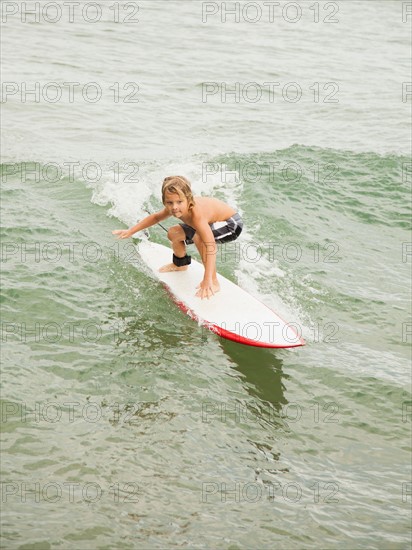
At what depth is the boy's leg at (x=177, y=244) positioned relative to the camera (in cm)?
827

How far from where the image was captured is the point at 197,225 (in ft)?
25.3

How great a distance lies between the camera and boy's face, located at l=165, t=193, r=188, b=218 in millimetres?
7328

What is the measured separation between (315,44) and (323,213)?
1291 cm

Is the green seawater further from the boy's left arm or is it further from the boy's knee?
the boy's knee

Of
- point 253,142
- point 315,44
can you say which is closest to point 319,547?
point 253,142

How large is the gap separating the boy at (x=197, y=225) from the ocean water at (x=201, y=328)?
491 mm

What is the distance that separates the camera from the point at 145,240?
944 centimetres

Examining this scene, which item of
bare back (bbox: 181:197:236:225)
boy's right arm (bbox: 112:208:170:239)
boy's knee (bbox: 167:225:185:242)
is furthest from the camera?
boy's knee (bbox: 167:225:185:242)

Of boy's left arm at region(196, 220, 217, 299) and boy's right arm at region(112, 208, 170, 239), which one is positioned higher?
boy's right arm at region(112, 208, 170, 239)

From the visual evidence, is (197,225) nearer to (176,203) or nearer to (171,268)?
(176,203)

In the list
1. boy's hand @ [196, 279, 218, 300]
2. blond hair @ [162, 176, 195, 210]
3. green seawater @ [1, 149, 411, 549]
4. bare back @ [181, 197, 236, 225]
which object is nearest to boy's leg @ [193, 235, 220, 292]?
boy's hand @ [196, 279, 218, 300]

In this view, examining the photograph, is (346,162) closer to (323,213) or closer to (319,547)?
(323,213)

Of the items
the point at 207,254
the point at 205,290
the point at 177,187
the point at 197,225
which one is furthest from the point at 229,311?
the point at 177,187

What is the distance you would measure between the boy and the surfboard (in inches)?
4.8
